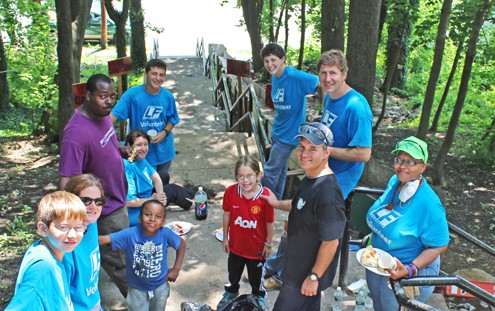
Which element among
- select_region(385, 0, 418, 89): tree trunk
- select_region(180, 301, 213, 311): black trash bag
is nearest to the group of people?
select_region(180, 301, 213, 311): black trash bag

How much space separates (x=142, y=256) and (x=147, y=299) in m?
0.34

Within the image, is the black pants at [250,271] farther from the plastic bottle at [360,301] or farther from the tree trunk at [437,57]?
the tree trunk at [437,57]

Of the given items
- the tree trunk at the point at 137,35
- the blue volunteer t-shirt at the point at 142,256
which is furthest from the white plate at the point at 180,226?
the tree trunk at the point at 137,35

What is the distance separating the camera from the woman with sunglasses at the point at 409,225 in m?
2.61

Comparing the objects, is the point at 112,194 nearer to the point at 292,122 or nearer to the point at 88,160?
the point at 88,160

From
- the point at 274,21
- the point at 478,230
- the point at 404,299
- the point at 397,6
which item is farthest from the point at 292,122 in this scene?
the point at 274,21

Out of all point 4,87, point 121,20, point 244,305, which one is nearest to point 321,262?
point 244,305

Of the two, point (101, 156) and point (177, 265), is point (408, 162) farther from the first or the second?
point (101, 156)

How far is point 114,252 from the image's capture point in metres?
3.14

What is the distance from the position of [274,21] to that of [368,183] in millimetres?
10070

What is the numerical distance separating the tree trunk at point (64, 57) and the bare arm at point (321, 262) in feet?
17.0

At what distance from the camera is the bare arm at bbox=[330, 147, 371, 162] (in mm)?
3074

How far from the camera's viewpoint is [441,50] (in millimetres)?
6676

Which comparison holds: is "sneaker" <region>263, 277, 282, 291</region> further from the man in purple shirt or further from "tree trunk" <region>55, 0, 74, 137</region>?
"tree trunk" <region>55, 0, 74, 137</region>
